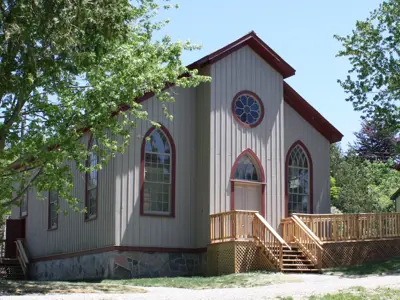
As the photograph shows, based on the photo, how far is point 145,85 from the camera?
18844 mm

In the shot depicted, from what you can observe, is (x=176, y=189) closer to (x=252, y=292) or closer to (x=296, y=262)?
(x=296, y=262)

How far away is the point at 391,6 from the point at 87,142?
1146cm

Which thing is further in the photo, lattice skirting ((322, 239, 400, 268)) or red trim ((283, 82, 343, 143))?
red trim ((283, 82, 343, 143))

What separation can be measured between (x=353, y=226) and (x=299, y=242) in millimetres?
2010

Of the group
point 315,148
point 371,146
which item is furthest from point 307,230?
point 371,146

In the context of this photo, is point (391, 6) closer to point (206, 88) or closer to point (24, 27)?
point (206, 88)

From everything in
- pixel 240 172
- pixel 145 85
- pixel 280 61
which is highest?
pixel 280 61

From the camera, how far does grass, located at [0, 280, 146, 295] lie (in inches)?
642

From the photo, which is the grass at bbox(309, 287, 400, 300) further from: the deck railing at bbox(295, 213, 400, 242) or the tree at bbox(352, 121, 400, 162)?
the tree at bbox(352, 121, 400, 162)

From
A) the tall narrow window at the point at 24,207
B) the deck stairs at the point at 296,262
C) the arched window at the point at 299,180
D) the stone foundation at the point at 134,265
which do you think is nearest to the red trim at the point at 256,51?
the arched window at the point at 299,180

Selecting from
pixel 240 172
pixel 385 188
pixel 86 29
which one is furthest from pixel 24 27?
pixel 385 188

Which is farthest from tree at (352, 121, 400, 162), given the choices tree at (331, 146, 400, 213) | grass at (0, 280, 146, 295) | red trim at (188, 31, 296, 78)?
grass at (0, 280, 146, 295)

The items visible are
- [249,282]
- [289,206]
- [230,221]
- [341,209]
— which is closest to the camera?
[249,282]

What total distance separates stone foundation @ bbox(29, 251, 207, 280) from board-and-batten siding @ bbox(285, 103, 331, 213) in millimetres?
5563
